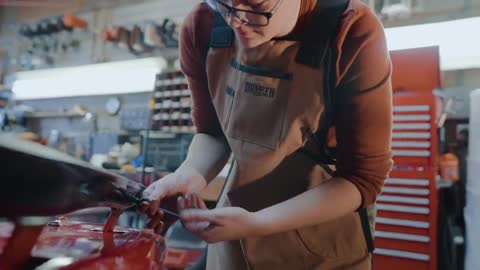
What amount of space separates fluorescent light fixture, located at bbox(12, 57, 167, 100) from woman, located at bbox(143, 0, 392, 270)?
2.35 meters

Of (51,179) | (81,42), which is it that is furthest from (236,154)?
(81,42)

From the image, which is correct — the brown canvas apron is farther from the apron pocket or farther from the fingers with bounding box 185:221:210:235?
the fingers with bounding box 185:221:210:235

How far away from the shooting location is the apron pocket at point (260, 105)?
2.32 feet

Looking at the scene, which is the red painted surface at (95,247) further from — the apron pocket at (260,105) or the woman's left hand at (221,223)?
the apron pocket at (260,105)

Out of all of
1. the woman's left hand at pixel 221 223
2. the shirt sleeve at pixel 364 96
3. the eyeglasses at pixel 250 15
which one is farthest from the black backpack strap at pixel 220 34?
the woman's left hand at pixel 221 223

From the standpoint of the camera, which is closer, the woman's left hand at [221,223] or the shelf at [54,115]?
the woman's left hand at [221,223]

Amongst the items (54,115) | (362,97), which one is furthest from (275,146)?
(54,115)

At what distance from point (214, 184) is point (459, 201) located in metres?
1.30

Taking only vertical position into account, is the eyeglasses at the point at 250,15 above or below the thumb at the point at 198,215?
above

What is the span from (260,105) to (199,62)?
0.19m

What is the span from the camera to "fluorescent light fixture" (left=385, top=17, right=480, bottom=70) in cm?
204

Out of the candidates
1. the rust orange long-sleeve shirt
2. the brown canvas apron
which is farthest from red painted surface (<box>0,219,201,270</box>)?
the rust orange long-sleeve shirt

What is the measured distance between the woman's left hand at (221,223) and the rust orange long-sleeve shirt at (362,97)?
20 centimetres

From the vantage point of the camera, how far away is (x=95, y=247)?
0.50 metres
